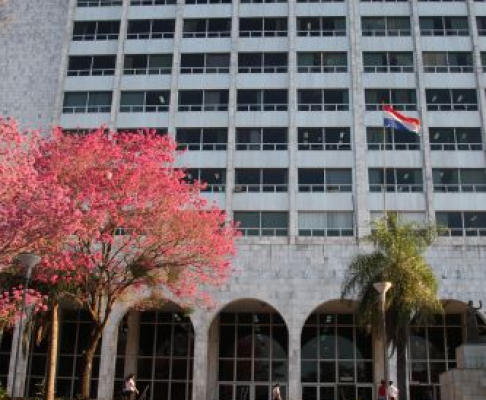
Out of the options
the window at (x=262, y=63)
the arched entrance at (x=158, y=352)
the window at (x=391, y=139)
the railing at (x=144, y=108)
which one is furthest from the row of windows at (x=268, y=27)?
the arched entrance at (x=158, y=352)

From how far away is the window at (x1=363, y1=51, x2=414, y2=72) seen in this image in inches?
1861

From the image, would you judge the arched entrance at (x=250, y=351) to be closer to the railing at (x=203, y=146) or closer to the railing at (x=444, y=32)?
the railing at (x=203, y=146)

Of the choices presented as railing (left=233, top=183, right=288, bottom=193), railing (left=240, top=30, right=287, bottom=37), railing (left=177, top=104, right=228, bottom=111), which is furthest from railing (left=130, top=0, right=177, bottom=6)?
railing (left=233, top=183, right=288, bottom=193)

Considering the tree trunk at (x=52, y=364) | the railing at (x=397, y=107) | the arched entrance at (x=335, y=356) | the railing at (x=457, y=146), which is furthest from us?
the railing at (x=397, y=107)

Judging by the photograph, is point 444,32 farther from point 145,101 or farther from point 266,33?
point 145,101

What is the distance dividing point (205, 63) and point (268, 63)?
176 inches

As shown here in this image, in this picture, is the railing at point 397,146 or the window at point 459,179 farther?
the railing at point 397,146

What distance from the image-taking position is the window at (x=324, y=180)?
1743 inches

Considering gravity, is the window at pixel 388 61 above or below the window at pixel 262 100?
above

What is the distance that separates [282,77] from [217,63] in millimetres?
4812

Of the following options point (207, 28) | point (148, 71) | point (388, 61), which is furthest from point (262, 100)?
point (388, 61)

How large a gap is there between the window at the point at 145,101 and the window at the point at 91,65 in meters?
2.48

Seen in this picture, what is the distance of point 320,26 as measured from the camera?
49.1 metres

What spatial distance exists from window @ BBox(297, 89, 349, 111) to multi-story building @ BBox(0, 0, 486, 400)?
0.35 ft
